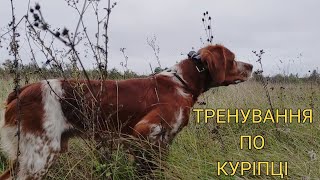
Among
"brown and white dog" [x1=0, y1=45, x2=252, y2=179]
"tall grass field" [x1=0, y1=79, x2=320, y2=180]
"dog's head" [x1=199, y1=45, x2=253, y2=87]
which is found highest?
"dog's head" [x1=199, y1=45, x2=253, y2=87]

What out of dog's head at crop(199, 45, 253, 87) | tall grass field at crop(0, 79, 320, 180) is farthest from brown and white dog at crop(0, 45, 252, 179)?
tall grass field at crop(0, 79, 320, 180)

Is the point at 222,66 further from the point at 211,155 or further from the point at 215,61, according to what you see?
the point at 211,155

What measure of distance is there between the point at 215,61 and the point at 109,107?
1.23 metres

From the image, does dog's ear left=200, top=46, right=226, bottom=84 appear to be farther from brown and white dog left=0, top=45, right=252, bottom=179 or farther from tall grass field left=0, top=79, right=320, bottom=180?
tall grass field left=0, top=79, right=320, bottom=180

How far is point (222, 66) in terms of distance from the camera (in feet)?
16.9

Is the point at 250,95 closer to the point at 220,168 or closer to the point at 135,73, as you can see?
the point at 135,73

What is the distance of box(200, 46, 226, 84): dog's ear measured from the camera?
505cm

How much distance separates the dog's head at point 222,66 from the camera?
506 cm

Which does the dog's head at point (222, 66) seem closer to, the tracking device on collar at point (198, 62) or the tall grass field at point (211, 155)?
the tracking device on collar at point (198, 62)

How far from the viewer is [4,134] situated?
177 inches

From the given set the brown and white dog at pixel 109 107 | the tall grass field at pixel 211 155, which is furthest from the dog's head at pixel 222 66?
the tall grass field at pixel 211 155

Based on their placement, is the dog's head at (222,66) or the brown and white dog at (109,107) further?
the dog's head at (222,66)

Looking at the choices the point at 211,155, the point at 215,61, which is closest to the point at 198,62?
the point at 215,61

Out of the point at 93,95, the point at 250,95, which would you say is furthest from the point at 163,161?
the point at 250,95
